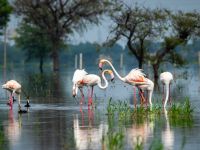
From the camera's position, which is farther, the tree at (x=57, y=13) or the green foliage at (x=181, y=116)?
the tree at (x=57, y=13)

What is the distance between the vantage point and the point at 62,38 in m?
84.9

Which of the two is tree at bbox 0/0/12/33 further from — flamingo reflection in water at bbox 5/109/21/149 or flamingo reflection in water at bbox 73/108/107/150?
flamingo reflection in water at bbox 73/108/107/150

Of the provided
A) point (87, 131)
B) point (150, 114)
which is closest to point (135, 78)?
point (150, 114)

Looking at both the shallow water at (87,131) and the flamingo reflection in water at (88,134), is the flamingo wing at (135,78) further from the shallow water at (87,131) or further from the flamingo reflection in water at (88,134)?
the flamingo reflection in water at (88,134)

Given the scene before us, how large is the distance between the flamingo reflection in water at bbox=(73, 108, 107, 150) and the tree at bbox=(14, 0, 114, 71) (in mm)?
59878

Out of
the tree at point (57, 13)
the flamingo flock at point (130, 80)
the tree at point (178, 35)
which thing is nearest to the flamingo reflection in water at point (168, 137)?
the flamingo flock at point (130, 80)

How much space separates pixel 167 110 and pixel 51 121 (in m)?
3.90

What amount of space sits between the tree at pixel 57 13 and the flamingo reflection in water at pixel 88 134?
59878mm

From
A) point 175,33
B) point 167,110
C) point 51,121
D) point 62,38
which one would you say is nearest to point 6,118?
point 51,121

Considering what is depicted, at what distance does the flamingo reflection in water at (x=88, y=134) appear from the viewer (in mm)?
14258

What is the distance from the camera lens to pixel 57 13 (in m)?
79.7

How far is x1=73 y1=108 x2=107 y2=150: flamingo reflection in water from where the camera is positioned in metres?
14.3

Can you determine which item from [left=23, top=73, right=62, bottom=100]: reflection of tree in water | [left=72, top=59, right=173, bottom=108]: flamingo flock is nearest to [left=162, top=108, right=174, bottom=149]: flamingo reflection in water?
[left=72, top=59, right=173, bottom=108]: flamingo flock

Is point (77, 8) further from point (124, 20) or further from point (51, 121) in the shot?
point (51, 121)
